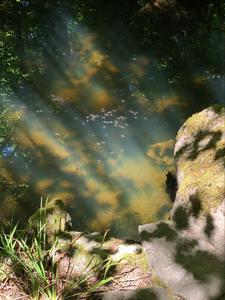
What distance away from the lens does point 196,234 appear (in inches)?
155

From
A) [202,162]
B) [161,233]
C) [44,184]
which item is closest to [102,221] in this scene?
[44,184]

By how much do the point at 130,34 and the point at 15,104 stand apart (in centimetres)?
430

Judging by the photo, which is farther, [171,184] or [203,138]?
[171,184]

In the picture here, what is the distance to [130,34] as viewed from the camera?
10352mm

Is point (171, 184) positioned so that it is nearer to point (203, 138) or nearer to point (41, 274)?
point (203, 138)

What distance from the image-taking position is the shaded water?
225 inches

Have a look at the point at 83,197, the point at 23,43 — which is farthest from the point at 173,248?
the point at 23,43

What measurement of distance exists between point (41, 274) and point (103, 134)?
146 inches

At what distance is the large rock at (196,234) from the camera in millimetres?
3533

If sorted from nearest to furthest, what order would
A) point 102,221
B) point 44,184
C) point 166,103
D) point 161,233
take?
1. point 161,233
2. point 102,221
3. point 44,184
4. point 166,103

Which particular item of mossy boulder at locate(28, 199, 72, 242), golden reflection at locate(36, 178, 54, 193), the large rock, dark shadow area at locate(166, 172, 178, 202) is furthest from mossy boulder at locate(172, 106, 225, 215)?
golden reflection at locate(36, 178, 54, 193)

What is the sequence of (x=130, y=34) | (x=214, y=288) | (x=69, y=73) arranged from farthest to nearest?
1. (x=130, y=34)
2. (x=69, y=73)
3. (x=214, y=288)

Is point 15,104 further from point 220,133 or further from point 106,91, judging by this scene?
point 220,133

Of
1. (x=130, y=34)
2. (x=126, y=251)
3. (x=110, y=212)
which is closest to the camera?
(x=126, y=251)
